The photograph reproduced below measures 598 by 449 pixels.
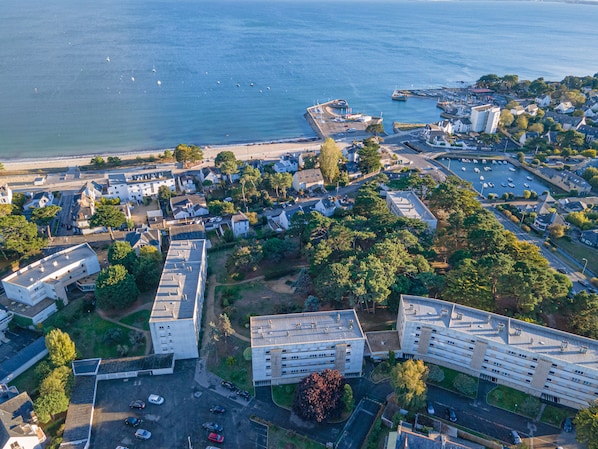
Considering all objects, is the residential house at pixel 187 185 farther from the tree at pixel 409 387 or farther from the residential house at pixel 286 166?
the tree at pixel 409 387

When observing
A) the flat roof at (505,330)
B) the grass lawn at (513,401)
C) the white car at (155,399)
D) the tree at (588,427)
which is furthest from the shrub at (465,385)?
the white car at (155,399)

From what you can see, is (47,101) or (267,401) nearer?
(267,401)

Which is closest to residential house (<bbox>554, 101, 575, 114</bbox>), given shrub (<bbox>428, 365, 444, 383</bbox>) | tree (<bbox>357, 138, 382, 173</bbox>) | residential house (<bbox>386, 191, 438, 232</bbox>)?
tree (<bbox>357, 138, 382, 173</bbox>)

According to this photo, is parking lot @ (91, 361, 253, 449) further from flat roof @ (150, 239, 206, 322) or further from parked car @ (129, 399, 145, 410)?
flat roof @ (150, 239, 206, 322)

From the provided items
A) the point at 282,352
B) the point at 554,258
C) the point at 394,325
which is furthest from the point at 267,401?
the point at 554,258

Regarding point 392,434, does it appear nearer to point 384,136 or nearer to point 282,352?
point 282,352

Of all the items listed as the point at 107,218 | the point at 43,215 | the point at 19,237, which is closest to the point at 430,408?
the point at 107,218
